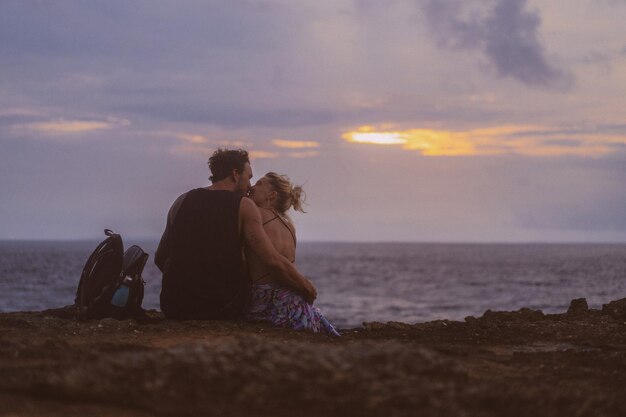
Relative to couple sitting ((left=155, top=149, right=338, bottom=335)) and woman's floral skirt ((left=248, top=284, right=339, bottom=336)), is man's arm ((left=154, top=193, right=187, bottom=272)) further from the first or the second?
woman's floral skirt ((left=248, top=284, right=339, bottom=336))

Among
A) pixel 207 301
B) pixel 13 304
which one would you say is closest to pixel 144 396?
pixel 207 301

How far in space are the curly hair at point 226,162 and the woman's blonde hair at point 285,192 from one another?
0.42 meters

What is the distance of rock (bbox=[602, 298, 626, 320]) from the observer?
9.57 m

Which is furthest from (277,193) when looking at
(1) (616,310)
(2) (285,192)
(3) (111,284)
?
(1) (616,310)

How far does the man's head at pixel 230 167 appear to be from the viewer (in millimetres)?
8023

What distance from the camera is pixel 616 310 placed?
32.1ft

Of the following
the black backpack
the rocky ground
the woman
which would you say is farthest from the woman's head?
the rocky ground

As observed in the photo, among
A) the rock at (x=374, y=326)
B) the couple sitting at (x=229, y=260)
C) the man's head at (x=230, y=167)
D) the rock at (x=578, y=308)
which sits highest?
the man's head at (x=230, y=167)

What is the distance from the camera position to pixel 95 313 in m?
8.12

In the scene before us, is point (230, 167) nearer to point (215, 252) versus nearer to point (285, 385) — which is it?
point (215, 252)

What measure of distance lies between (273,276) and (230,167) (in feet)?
3.86

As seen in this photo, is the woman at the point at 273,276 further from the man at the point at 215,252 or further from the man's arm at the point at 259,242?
the man's arm at the point at 259,242

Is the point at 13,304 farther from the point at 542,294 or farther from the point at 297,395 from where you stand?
the point at 297,395

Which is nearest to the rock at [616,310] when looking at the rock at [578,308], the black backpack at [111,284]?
the rock at [578,308]
